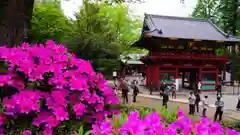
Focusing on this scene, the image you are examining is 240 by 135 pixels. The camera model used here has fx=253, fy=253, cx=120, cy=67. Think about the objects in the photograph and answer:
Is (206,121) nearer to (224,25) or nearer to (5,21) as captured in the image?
(5,21)

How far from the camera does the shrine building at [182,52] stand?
26.1 meters

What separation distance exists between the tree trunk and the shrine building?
20.8 metres

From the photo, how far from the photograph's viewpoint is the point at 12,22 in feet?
15.0

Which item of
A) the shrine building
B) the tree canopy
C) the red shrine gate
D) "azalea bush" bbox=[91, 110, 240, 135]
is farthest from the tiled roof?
"azalea bush" bbox=[91, 110, 240, 135]

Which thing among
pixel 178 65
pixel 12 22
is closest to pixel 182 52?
pixel 178 65

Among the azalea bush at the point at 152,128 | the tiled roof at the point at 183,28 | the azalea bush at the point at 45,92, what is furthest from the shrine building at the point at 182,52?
the azalea bush at the point at 152,128

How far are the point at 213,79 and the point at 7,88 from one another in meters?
27.8

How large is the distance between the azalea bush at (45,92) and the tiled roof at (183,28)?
23043 millimetres

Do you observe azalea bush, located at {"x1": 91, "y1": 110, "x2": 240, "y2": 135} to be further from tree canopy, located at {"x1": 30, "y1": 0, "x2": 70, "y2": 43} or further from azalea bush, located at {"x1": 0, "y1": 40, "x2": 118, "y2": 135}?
tree canopy, located at {"x1": 30, "y1": 0, "x2": 70, "y2": 43}

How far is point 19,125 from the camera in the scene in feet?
8.13

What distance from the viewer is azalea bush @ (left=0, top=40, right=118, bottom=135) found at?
2.39m

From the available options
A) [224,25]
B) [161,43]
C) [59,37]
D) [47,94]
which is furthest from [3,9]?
[224,25]

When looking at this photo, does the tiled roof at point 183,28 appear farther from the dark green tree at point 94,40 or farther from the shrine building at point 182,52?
the dark green tree at point 94,40

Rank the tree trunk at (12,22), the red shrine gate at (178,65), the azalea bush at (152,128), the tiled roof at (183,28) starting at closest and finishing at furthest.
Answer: the azalea bush at (152,128)
the tree trunk at (12,22)
the red shrine gate at (178,65)
the tiled roof at (183,28)
